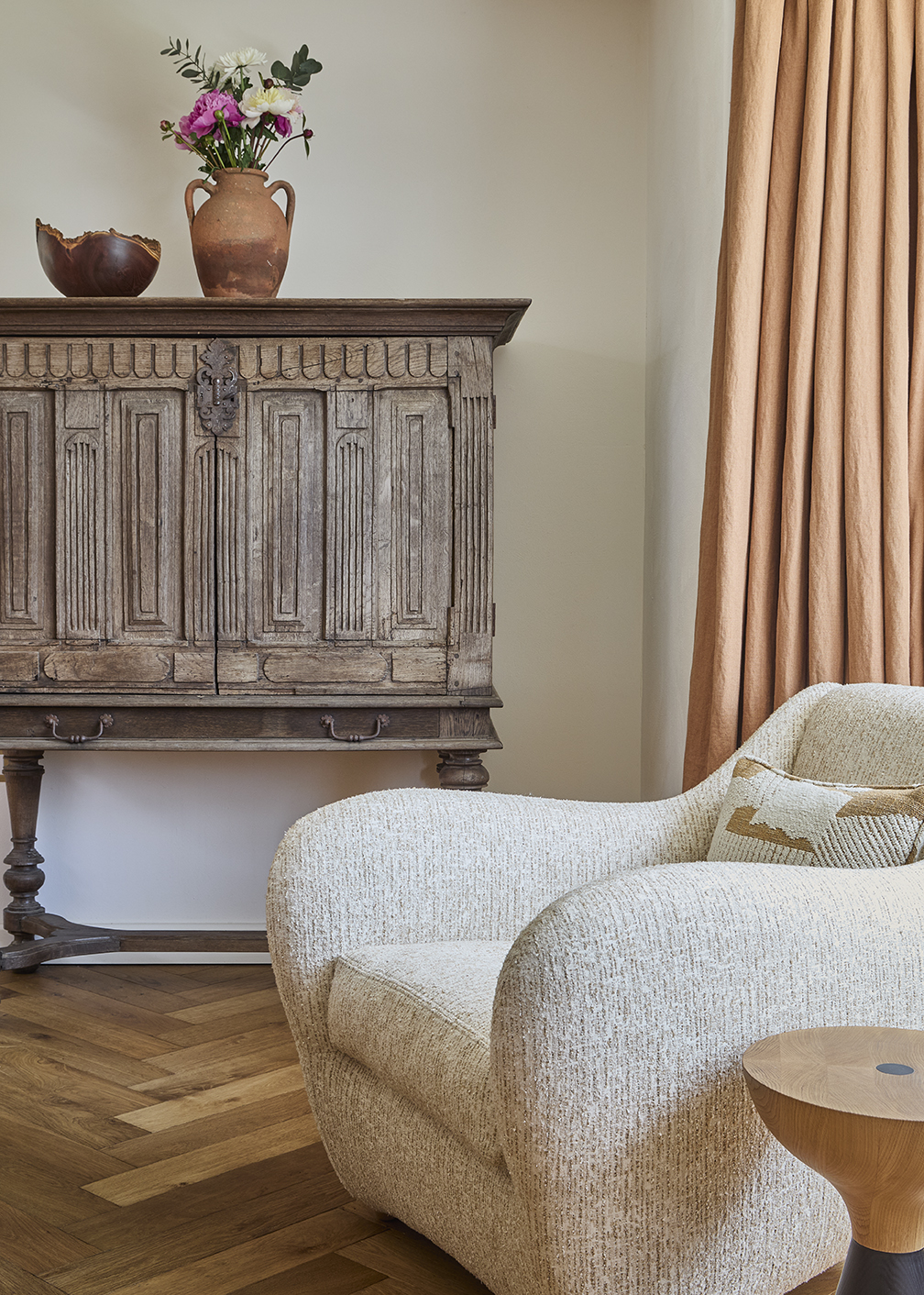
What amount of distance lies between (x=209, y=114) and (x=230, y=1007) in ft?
6.72

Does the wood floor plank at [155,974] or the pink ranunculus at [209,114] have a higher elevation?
the pink ranunculus at [209,114]

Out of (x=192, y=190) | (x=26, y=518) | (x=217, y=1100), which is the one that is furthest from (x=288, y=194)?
(x=217, y=1100)

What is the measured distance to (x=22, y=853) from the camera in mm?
2822

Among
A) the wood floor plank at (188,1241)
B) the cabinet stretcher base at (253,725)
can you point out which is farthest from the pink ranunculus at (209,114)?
the wood floor plank at (188,1241)

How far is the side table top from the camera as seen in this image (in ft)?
2.89

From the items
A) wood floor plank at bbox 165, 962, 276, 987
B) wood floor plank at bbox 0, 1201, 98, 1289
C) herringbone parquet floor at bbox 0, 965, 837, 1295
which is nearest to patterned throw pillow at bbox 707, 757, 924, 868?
herringbone parquet floor at bbox 0, 965, 837, 1295

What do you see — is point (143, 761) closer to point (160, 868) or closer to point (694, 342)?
point (160, 868)

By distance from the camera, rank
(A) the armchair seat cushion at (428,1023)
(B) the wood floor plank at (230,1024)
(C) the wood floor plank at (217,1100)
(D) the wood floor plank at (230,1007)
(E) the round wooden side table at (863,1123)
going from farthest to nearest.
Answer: (D) the wood floor plank at (230,1007), (B) the wood floor plank at (230,1024), (C) the wood floor plank at (217,1100), (A) the armchair seat cushion at (428,1023), (E) the round wooden side table at (863,1123)

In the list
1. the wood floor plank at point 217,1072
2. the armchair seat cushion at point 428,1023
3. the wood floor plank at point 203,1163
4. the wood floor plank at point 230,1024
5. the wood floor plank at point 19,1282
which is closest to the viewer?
the armchair seat cushion at point 428,1023

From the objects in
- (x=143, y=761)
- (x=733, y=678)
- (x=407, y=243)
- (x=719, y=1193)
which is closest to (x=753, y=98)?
(x=733, y=678)

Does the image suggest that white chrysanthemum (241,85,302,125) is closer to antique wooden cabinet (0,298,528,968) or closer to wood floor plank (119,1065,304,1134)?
antique wooden cabinet (0,298,528,968)

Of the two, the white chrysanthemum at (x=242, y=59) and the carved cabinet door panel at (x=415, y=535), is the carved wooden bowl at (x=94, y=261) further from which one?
the carved cabinet door panel at (x=415, y=535)

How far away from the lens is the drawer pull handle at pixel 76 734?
99.7 inches

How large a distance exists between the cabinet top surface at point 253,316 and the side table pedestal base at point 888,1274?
6.47 feet
